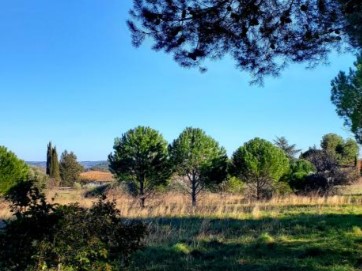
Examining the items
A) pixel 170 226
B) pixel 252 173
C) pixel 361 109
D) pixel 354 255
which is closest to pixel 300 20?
pixel 354 255

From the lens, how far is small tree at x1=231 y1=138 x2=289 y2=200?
22.2 meters

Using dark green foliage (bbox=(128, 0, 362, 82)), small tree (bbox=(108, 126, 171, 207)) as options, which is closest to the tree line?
small tree (bbox=(108, 126, 171, 207))

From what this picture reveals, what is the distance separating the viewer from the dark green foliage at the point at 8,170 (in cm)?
1786

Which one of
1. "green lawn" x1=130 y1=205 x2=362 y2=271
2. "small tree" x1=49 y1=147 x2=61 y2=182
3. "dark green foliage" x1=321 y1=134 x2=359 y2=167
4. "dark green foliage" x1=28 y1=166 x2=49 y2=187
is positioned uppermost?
"dark green foliage" x1=321 y1=134 x2=359 y2=167

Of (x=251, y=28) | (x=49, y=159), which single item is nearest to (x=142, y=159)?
(x=251, y=28)

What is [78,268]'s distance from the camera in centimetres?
466

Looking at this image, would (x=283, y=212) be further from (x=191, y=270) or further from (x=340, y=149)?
(x=340, y=149)

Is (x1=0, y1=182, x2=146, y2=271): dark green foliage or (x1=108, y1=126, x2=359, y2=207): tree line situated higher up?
(x1=108, y1=126, x2=359, y2=207): tree line

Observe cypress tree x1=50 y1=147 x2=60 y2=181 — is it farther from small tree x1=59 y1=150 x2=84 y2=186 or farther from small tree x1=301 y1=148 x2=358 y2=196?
small tree x1=301 y1=148 x2=358 y2=196

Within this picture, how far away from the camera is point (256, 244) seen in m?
9.38

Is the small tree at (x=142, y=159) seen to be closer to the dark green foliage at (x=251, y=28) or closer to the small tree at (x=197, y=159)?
the small tree at (x=197, y=159)

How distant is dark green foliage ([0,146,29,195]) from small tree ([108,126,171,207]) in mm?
5020

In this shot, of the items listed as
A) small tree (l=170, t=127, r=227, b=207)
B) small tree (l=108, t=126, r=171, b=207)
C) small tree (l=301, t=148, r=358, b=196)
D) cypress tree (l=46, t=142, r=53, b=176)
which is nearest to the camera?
small tree (l=108, t=126, r=171, b=207)

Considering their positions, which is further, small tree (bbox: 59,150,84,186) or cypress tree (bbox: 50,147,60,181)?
small tree (bbox: 59,150,84,186)
